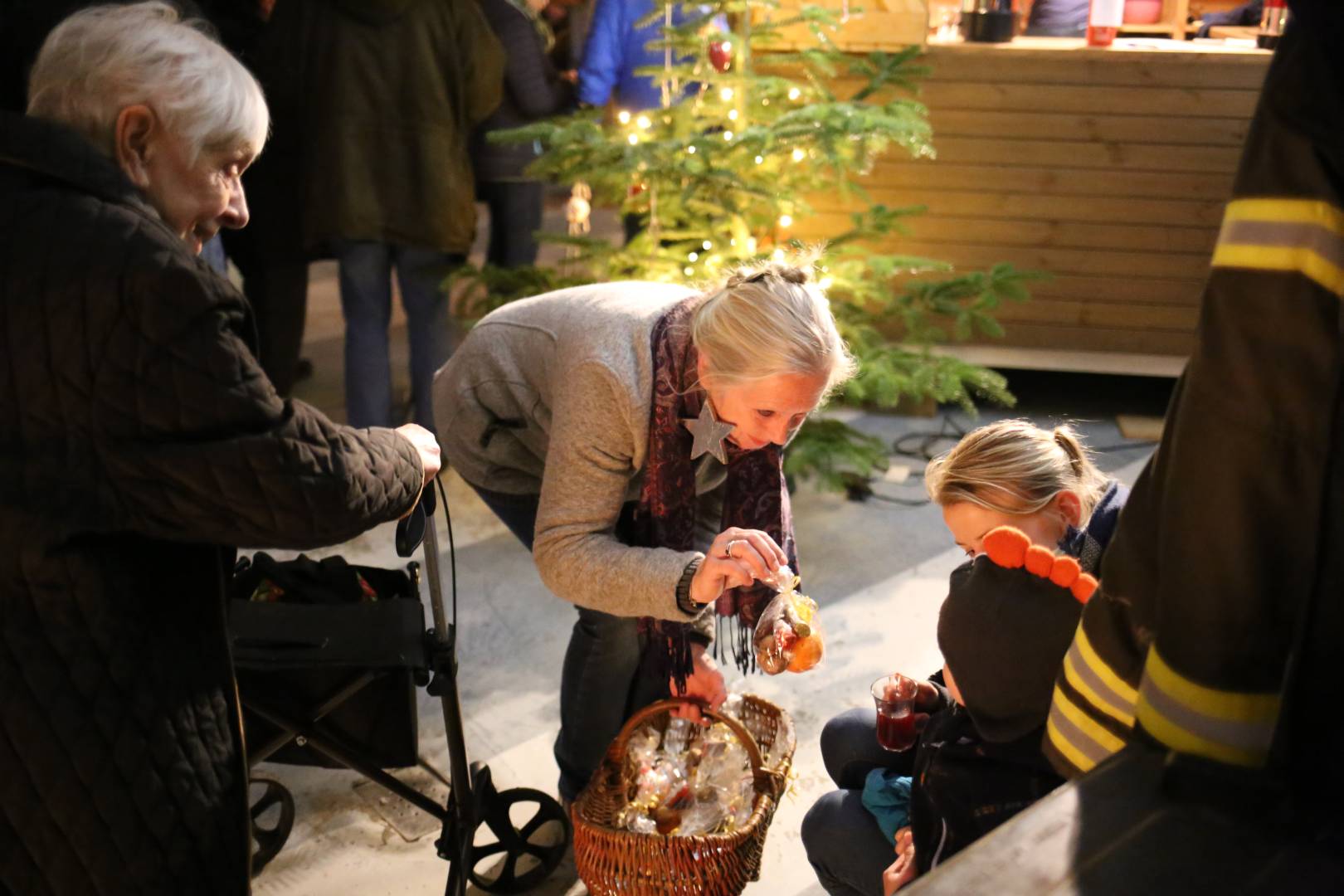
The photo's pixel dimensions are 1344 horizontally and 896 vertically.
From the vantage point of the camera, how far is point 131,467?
4.41 feet

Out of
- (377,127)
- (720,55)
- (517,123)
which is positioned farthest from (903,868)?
(517,123)

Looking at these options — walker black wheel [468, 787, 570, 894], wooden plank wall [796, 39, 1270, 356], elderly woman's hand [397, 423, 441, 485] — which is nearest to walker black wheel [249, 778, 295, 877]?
walker black wheel [468, 787, 570, 894]

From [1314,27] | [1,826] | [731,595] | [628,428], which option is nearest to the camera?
[1314,27]

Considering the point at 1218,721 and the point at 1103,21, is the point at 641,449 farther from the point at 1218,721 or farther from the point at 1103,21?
the point at 1103,21

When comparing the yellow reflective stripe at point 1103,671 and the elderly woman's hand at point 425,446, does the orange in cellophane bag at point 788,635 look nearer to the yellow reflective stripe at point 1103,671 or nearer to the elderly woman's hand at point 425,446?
the elderly woman's hand at point 425,446

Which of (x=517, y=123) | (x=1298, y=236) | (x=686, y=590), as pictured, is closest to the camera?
(x=1298, y=236)

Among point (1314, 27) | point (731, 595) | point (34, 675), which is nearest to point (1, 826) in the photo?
point (34, 675)

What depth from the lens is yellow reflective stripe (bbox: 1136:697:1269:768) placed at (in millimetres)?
812

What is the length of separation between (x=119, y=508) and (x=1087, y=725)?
3.35ft

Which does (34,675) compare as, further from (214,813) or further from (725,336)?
(725,336)

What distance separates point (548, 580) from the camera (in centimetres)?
210

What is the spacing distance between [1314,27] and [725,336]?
1228mm

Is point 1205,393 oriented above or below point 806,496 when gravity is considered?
above

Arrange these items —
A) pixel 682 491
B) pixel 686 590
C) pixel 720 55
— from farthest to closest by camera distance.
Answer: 1. pixel 720 55
2. pixel 682 491
3. pixel 686 590
